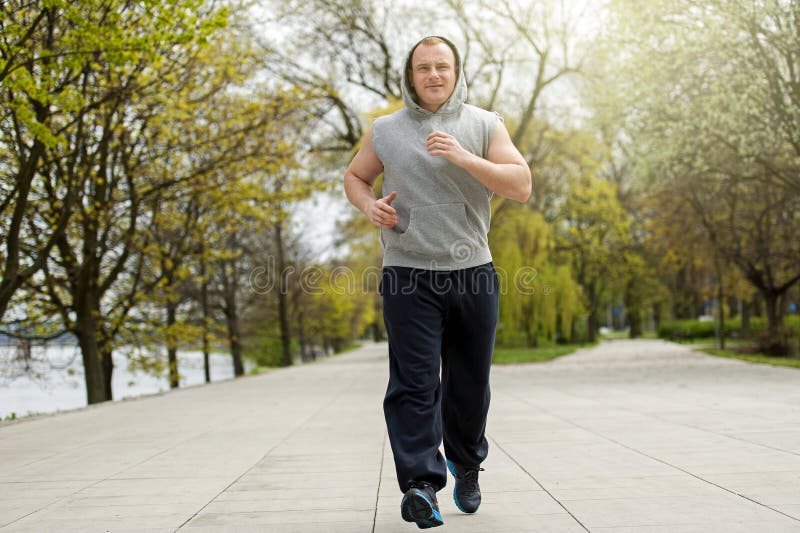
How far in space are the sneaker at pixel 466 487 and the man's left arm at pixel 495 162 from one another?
→ 118 cm

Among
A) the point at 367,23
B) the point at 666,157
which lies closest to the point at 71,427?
the point at 666,157

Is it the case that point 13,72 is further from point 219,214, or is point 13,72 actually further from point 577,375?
point 577,375

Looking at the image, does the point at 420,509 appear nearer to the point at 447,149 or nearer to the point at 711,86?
the point at 447,149

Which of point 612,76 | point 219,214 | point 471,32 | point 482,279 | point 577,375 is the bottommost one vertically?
point 577,375

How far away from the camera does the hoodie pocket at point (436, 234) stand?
133 inches

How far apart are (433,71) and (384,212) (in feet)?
2.01

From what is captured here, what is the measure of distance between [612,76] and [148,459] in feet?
50.4

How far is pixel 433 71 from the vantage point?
3414mm

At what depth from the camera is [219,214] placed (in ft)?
59.1

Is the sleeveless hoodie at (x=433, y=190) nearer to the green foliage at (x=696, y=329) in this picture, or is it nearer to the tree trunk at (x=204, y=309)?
the tree trunk at (x=204, y=309)

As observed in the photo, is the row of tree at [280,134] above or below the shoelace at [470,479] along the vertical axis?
above

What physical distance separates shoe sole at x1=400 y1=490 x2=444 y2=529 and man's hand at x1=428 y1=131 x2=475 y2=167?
49.1 inches

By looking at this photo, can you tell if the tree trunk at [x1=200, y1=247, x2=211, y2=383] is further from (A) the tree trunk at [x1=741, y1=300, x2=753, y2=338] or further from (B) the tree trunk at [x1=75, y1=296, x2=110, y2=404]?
(A) the tree trunk at [x1=741, y1=300, x2=753, y2=338]

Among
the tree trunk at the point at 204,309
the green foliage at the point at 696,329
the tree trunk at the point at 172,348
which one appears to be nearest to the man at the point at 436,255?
the tree trunk at the point at 204,309
